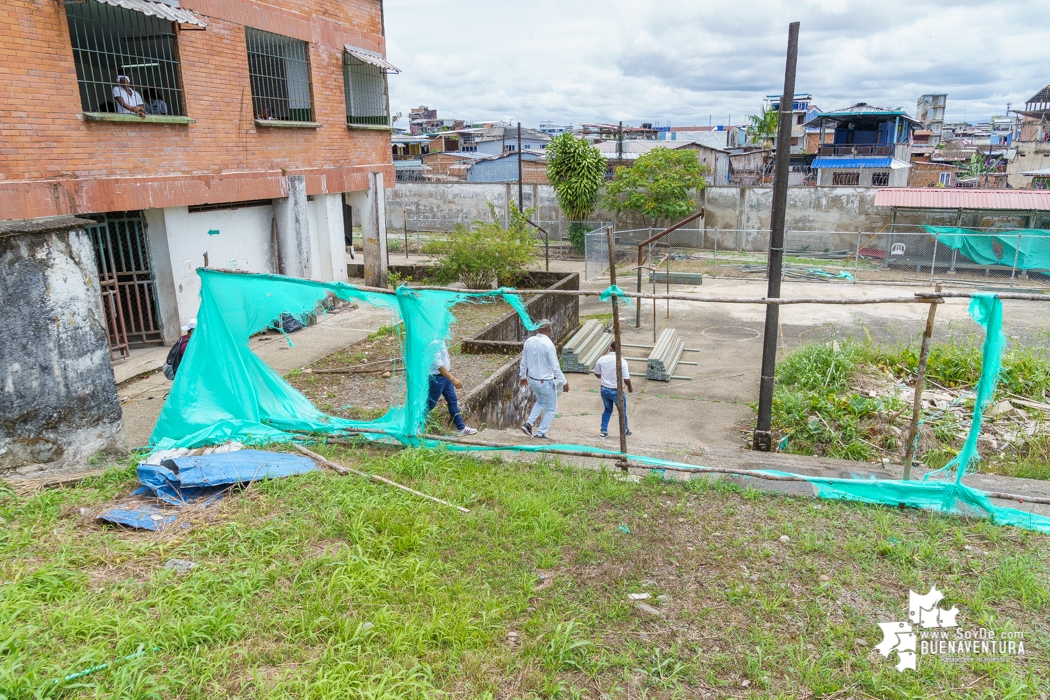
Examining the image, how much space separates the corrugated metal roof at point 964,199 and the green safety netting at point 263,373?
64.3 ft

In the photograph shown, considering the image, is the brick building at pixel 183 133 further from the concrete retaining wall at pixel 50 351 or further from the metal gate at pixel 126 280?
the concrete retaining wall at pixel 50 351

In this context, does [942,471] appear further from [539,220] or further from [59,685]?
[539,220]

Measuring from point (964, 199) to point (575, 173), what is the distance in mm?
13087

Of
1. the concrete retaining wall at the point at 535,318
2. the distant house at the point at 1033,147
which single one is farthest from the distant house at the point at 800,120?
the concrete retaining wall at the point at 535,318

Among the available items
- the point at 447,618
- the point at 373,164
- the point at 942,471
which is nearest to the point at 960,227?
the point at 373,164

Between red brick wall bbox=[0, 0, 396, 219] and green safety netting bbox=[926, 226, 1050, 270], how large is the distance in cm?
1732

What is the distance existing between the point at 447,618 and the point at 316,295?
12.0 ft

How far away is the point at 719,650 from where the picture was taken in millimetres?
3732

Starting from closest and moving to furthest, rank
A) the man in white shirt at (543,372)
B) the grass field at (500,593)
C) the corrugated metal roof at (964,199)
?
the grass field at (500,593), the man in white shirt at (543,372), the corrugated metal roof at (964,199)

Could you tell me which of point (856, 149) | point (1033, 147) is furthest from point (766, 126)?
point (1033, 147)

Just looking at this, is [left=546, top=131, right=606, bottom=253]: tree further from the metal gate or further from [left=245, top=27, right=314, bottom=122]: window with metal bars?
the metal gate

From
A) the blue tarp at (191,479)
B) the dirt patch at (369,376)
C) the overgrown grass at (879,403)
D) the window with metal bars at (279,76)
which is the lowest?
the overgrown grass at (879,403)

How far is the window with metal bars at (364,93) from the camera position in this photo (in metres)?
15.2

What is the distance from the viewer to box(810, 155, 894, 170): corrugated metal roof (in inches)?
1329
